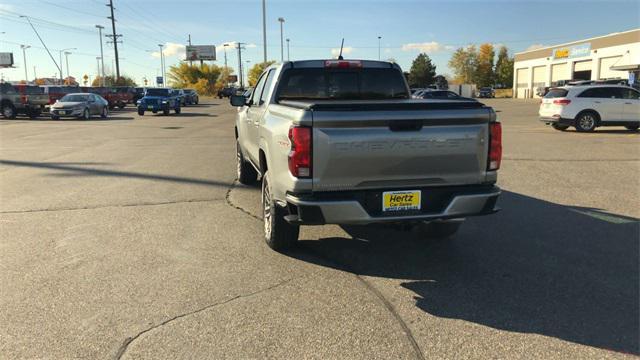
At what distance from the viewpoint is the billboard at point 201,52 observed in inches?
4417

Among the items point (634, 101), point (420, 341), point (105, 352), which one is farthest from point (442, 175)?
point (634, 101)

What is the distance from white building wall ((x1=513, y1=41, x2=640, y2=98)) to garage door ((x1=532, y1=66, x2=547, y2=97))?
0.32 meters

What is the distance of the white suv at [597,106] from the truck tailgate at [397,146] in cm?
1546

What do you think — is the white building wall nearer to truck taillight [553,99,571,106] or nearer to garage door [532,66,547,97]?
garage door [532,66,547,97]

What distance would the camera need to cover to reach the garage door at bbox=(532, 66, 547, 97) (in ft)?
233

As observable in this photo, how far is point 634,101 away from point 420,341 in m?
18.2

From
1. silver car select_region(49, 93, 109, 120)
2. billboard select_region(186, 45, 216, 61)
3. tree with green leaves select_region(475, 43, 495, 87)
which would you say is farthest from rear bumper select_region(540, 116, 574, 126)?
tree with green leaves select_region(475, 43, 495, 87)

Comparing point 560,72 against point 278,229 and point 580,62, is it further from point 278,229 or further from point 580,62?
point 278,229

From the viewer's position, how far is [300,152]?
4.16 meters

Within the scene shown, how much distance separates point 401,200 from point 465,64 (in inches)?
4735

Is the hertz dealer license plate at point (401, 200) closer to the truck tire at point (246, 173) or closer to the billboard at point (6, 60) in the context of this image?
the truck tire at point (246, 173)

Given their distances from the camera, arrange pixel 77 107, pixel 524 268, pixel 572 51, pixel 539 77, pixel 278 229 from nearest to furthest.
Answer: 1. pixel 524 268
2. pixel 278 229
3. pixel 77 107
4. pixel 572 51
5. pixel 539 77

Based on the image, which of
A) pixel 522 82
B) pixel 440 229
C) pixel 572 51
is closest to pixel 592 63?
pixel 572 51

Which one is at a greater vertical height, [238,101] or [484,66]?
[484,66]
